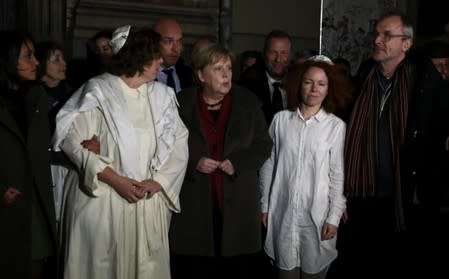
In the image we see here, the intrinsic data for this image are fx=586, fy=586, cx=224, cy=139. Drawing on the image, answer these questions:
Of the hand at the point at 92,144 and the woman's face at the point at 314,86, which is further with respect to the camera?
the woman's face at the point at 314,86

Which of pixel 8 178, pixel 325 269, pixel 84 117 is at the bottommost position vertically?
pixel 325 269

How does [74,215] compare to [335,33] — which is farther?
[335,33]

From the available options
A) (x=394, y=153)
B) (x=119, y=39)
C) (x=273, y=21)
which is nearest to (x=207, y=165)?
(x=119, y=39)

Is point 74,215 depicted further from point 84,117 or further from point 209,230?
point 209,230

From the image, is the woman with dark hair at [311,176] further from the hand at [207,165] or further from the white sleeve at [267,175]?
the hand at [207,165]

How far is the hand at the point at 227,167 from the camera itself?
10.1 feet

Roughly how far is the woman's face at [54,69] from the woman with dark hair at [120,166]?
1.03 metres

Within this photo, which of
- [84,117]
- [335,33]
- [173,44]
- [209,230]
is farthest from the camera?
[335,33]

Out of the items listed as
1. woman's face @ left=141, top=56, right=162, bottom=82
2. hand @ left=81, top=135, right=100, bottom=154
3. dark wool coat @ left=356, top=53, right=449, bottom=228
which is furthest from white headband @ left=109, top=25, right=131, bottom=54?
dark wool coat @ left=356, top=53, right=449, bottom=228

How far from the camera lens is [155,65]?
294 cm

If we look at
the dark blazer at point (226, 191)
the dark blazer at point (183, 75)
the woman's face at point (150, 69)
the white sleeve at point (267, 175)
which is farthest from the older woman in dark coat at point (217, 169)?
the dark blazer at point (183, 75)

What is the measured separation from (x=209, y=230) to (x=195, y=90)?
77 centimetres

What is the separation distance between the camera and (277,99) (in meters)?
4.11

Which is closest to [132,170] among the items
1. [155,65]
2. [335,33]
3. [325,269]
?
[155,65]
